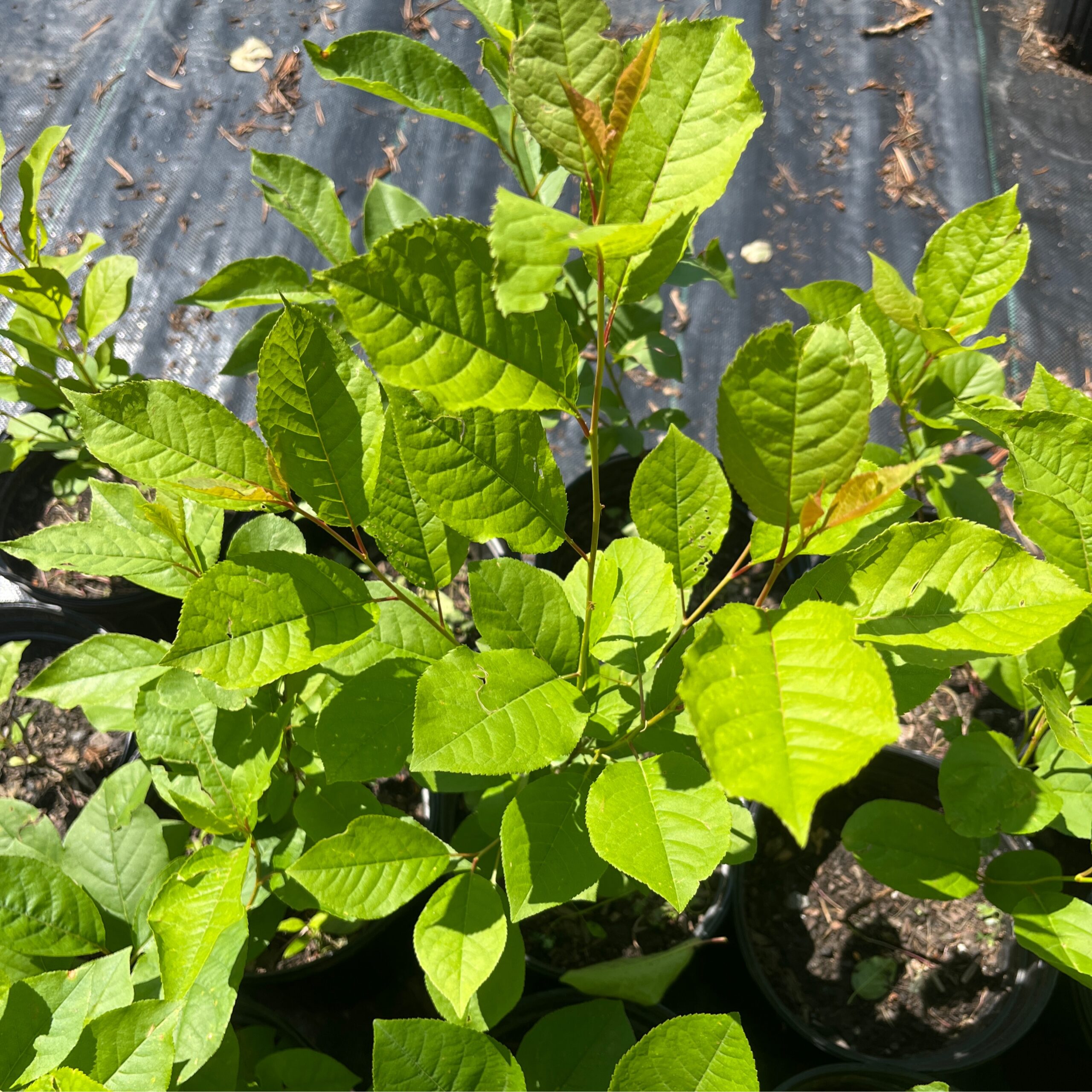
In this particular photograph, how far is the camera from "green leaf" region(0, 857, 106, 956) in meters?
1.25

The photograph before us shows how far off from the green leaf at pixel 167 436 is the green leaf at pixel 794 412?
53 centimetres

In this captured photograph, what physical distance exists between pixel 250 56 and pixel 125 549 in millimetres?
2962

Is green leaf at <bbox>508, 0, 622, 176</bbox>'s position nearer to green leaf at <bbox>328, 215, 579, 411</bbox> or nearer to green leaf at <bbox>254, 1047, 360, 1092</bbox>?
green leaf at <bbox>328, 215, 579, 411</bbox>

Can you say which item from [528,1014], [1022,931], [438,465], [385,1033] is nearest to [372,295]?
[438,465]

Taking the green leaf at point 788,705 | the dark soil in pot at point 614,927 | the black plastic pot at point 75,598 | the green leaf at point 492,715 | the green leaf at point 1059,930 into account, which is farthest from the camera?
the black plastic pot at point 75,598

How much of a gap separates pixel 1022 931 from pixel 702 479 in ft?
2.92

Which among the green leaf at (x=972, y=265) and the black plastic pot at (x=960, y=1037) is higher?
the green leaf at (x=972, y=265)

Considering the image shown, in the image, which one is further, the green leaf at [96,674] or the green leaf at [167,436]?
the green leaf at [96,674]

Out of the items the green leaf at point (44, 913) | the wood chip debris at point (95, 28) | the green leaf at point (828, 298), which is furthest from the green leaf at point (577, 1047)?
the wood chip debris at point (95, 28)

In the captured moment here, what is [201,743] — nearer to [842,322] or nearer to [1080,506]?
[842,322]

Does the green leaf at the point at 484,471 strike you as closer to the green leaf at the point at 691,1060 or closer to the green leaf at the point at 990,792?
the green leaf at the point at 691,1060

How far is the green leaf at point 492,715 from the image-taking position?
2.64 ft

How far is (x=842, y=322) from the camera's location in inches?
36.0

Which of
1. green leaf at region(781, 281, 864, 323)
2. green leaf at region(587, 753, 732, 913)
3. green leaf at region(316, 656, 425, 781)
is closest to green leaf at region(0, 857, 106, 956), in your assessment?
green leaf at region(316, 656, 425, 781)
